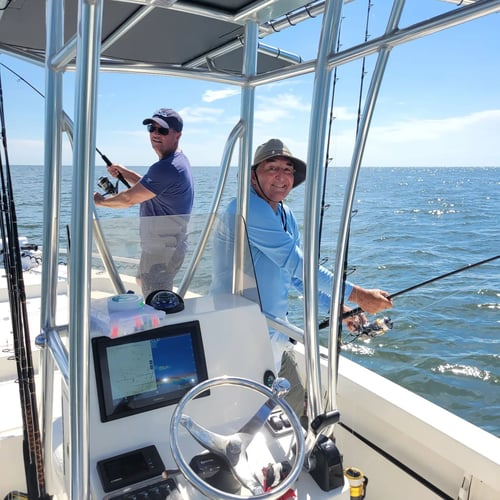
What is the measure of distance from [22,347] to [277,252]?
3.27ft

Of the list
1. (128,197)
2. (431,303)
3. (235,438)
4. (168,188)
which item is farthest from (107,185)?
(431,303)

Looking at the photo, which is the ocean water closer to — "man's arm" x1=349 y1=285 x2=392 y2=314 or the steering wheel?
"man's arm" x1=349 y1=285 x2=392 y2=314

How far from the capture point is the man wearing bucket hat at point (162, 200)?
1.59m

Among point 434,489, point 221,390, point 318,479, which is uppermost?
point 221,390

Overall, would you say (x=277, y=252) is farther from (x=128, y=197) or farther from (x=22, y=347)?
(x=22, y=347)

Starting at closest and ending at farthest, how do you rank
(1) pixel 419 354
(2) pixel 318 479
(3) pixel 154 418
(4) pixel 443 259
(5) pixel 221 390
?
(2) pixel 318 479 < (3) pixel 154 418 < (5) pixel 221 390 < (1) pixel 419 354 < (4) pixel 443 259

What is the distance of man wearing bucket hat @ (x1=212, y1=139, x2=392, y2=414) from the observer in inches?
73.0

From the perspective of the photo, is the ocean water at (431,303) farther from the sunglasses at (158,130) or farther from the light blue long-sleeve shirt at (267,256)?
the sunglasses at (158,130)

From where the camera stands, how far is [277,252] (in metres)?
1.86

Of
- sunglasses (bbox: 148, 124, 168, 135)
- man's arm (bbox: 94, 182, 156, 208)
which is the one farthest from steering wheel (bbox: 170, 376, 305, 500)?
sunglasses (bbox: 148, 124, 168, 135)

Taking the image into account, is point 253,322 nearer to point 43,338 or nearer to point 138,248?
point 138,248

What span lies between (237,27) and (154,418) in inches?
60.2

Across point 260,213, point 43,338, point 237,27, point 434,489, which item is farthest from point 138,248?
point 434,489

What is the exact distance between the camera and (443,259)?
10336mm
